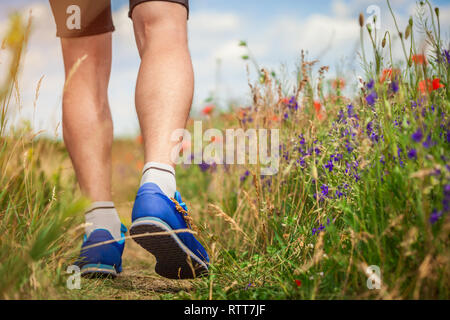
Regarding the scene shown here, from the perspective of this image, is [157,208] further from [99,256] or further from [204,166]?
[204,166]

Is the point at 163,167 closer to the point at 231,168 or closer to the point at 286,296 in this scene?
the point at 286,296

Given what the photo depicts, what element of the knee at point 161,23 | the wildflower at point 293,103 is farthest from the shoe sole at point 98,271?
the wildflower at point 293,103

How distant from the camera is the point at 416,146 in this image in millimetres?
956

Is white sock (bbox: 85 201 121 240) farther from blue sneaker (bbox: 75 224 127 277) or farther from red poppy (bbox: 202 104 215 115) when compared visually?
red poppy (bbox: 202 104 215 115)

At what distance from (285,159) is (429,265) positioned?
1.10m

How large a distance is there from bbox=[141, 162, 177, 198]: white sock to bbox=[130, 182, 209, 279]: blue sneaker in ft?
0.09

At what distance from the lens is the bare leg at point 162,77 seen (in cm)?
135

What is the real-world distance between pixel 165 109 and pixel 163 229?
16.8 inches

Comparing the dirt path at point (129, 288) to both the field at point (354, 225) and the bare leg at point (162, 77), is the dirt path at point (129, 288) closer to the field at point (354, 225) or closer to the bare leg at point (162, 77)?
the field at point (354, 225)

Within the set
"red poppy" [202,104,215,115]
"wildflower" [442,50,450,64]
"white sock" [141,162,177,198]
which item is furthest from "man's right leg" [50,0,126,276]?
"red poppy" [202,104,215,115]

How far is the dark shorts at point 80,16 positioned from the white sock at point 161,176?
701 mm

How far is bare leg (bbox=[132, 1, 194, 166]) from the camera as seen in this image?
4.44ft

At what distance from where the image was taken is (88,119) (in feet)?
5.20
